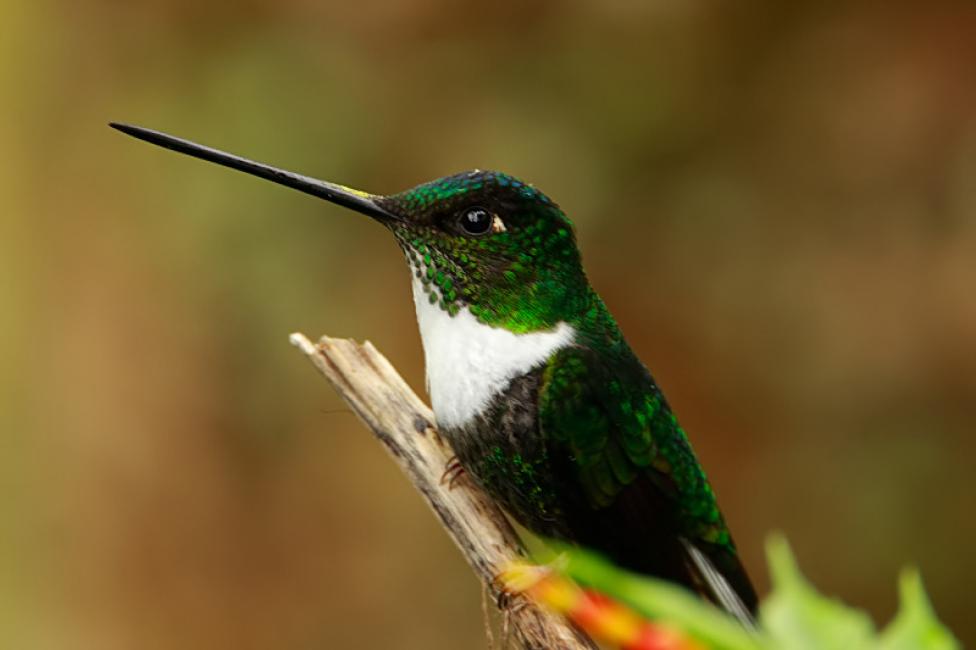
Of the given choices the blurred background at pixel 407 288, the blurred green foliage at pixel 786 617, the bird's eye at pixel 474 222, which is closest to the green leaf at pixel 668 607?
the blurred green foliage at pixel 786 617

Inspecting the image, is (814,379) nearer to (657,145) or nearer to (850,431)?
(850,431)

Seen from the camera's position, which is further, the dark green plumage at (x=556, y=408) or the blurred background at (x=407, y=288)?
the blurred background at (x=407, y=288)

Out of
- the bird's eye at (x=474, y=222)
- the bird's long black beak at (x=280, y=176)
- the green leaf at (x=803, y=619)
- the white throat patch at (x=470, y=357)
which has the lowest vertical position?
the green leaf at (x=803, y=619)

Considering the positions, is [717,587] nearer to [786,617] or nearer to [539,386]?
[539,386]

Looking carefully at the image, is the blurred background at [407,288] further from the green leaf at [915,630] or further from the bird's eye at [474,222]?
the green leaf at [915,630]

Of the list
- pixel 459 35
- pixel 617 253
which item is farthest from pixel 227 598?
pixel 459 35

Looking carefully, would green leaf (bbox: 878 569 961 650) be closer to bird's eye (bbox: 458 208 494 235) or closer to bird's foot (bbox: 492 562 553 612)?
bird's foot (bbox: 492 562 553 612)
